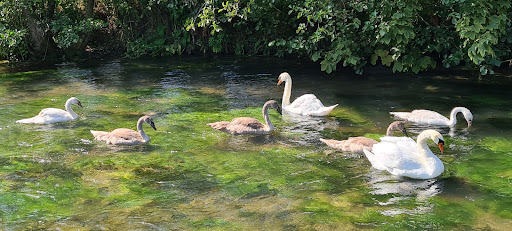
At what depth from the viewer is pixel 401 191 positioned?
7.29 metres

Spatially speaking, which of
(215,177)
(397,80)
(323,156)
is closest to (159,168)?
(215,177)

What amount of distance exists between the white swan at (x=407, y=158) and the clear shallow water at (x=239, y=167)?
0.13 meters

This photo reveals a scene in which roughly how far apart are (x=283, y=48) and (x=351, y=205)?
12173 millimetres

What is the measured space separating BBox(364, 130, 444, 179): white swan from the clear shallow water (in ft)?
0.44

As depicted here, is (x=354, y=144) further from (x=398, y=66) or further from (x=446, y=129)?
(x=398, y=66)

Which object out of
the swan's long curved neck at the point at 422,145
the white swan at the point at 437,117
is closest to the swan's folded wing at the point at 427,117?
the white swan at the point at 437,117

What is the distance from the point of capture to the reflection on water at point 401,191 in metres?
6.68

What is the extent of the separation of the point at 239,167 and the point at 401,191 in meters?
2.35

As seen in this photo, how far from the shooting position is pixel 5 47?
18469 millimetres

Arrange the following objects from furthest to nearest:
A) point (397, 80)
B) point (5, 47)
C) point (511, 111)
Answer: point (5, 47) → point (397, 80) → point (511, 111)

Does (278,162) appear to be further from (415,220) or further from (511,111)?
(511,111)

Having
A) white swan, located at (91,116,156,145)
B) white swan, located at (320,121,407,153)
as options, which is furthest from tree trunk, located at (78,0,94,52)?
white swan, located at (320,121,407,153)

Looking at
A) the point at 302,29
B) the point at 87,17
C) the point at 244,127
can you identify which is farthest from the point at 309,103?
the point at 87,17

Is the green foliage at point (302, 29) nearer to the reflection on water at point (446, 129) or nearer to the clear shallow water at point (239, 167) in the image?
the clear shallow water at point (239, 167)
